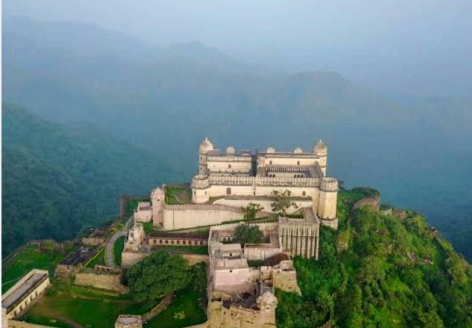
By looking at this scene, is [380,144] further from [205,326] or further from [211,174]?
[205,326]

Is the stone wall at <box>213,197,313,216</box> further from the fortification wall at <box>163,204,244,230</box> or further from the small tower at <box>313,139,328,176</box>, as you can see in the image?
the small tower at <box>313,139,328,176</box>

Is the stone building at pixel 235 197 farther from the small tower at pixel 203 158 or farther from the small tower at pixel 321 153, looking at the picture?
the small tower at pixel 203 158

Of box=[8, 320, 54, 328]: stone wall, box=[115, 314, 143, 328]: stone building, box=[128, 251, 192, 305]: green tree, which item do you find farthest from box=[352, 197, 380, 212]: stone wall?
box=[8, 320, 54, 328]: stone wall

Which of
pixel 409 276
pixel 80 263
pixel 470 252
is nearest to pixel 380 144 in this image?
pixel 470 252

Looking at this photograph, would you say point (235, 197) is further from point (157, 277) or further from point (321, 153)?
point (321, 153)

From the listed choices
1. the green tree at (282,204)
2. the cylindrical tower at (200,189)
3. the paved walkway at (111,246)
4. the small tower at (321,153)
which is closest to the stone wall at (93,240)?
the paved walkway at (111,246)

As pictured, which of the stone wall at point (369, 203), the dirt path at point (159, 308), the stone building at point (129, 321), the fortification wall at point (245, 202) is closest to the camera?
the stone building at point (129, 321)
